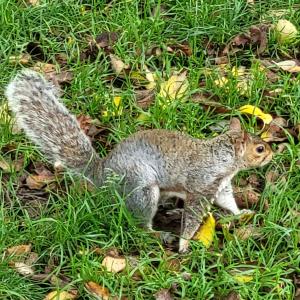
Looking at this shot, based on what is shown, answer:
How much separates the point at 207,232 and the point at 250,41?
1.53 m

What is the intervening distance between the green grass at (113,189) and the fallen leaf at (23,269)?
38 mm

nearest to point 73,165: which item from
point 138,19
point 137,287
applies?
point 137,287

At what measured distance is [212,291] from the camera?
146 inches

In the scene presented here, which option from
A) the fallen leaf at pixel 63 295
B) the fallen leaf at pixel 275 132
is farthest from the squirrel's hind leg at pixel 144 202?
the fallen leaf at pixel 275 132

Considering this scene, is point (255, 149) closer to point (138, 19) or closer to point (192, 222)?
point (192, 222)

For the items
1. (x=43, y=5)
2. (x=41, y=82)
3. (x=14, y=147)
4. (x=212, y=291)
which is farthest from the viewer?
(x=43, y=5)

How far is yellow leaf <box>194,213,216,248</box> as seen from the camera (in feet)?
13.1

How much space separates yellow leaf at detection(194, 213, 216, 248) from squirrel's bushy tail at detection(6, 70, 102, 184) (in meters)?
0.50

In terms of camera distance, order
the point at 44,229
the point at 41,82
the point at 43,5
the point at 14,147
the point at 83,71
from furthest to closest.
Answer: the point at 43,5, the point at 83,71, the point at 14,147, the point at 41,82, the point at 44,229

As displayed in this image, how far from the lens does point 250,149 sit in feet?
13.4

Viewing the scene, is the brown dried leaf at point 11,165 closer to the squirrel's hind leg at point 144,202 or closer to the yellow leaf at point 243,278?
the squirrel's hind leg at point 144,202

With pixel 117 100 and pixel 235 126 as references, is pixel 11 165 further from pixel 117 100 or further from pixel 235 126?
pixel 235 126

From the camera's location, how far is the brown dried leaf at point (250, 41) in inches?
205

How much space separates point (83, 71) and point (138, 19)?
0.51 m
